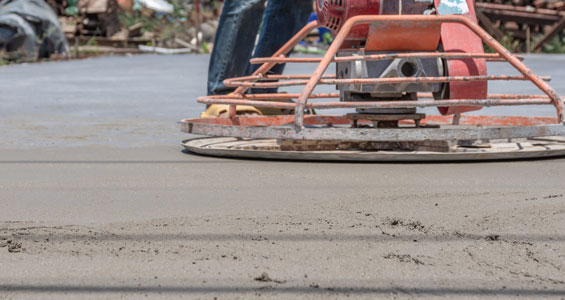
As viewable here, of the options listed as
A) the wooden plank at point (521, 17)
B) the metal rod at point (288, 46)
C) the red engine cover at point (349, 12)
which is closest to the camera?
the red engine cover at point (349, 12)

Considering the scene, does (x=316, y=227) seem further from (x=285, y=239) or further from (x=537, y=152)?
(x=537, y=152)

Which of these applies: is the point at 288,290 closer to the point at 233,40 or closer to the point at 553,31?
the point at 233,40

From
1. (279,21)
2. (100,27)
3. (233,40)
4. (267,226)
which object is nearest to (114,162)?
(233,40)

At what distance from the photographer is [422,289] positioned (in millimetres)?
1905

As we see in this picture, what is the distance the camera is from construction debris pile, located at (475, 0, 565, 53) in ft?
53.0

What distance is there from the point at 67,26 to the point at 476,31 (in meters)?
20.0

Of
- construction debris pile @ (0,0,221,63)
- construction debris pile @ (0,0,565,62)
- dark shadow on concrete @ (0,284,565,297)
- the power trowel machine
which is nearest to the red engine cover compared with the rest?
the power trowel machine

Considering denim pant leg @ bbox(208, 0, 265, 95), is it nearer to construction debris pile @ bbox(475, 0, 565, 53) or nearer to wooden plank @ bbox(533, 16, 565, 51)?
construction debris pile @ bbox(475, 0, 565, 53)

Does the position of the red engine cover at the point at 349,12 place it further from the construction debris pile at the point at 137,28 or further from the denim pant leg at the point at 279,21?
the construction debris pile at the point at 137,28

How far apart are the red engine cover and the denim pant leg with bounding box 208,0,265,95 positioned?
2.61 feet

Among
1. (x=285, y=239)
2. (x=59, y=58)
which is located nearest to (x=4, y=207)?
(x=285, y=239)

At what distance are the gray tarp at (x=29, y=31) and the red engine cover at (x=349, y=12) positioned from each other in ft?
38.8

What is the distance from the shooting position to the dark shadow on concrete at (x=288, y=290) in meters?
1.88

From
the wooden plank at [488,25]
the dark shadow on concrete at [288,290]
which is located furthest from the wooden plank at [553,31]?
the dark shadow on concrete at [288,290]
